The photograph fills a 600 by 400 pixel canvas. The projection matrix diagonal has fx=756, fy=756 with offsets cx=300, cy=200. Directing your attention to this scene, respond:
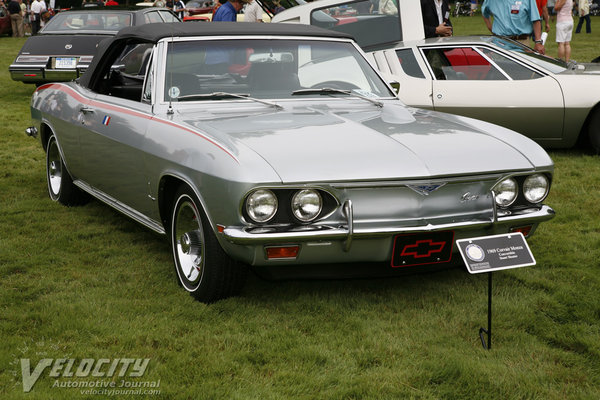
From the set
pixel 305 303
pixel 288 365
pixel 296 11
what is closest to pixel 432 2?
pixel 296 11

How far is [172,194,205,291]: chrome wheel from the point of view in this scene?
13.3 ft

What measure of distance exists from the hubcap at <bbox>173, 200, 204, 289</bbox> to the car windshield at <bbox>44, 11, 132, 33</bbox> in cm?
883

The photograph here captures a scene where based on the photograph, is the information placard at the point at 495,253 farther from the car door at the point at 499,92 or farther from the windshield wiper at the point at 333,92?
the car door at the point at 499,92

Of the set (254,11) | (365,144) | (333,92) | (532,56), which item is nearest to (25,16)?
(254,11)

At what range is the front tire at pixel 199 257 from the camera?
3865mm

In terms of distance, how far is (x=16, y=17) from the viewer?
29.2 meters

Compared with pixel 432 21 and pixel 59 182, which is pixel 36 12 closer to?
pixel 432 21

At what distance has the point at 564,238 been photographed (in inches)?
205

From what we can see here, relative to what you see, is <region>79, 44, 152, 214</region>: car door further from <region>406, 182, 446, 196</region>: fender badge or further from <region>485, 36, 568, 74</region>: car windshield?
<region>485, 36, 568, 74</region>: car windshield

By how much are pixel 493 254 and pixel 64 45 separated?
1038cm

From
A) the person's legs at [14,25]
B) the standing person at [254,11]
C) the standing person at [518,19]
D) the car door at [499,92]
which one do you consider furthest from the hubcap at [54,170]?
the person's legs at [14,25]

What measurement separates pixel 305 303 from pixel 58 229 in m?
2.45

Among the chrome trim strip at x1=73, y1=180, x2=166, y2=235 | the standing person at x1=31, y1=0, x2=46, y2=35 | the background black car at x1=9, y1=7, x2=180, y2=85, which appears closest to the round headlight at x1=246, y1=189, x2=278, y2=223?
the chrome trim strip at x1=73, y1=180, x2=166, y2=235

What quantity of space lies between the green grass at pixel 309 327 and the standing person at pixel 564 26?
336 inches
